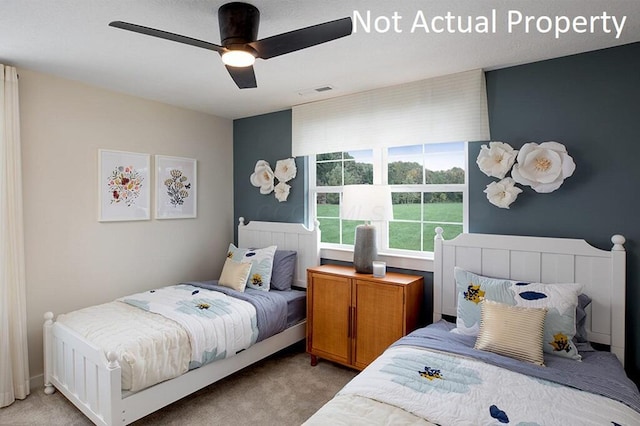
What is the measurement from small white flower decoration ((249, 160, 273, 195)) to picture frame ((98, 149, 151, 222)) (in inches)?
43.8

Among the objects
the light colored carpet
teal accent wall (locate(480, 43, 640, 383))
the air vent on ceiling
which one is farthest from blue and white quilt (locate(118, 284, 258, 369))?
teal accent wall (locate(480, 43, 640, 383))

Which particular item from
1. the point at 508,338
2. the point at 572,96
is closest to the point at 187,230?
the point at 508,338

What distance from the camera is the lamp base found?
3129mm

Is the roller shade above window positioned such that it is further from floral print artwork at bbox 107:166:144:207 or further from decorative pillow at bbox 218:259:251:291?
floral print artwork at bbox 107:166:144:207

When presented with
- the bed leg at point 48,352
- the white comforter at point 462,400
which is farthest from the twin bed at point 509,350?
the bed leg at point 48,352

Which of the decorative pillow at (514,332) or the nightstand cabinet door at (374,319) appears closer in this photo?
the decorative pillow at (514,332)

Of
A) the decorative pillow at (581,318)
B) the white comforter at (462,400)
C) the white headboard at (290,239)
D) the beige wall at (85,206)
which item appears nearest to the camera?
the white comforter at (462,400)

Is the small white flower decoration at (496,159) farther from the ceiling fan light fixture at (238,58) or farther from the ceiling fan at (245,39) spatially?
the ceiling fan light fixture at (238,58)

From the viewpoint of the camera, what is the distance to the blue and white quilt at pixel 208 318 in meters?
2.56

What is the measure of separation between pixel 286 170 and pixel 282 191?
0.76ft

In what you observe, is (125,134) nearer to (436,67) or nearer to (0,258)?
(0,258)

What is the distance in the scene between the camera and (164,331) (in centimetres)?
242

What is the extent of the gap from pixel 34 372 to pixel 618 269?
4.27m

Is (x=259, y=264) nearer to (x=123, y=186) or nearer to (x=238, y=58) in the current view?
(x=123, y=186)
